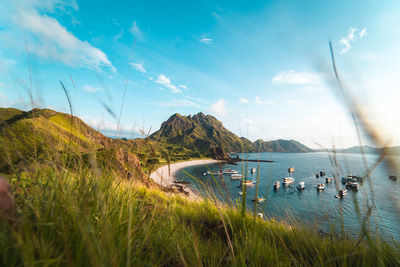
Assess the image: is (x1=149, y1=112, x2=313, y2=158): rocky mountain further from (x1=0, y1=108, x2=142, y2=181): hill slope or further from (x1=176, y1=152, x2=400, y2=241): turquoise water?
(x1=0, y1=108, x2=142, y2=181): hill slope

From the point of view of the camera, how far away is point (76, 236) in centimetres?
116

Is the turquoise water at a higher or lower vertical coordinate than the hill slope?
lower

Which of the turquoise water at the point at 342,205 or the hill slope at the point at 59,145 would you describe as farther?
the hill slope at the point at 59,145

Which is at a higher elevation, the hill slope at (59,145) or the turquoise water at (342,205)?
the hill slope at (59,145)

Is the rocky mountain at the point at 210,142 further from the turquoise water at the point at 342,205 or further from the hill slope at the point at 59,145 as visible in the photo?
the hill slope at the point at 59,145

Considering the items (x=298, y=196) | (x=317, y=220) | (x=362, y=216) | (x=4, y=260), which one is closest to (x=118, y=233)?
(x=4, y=260)

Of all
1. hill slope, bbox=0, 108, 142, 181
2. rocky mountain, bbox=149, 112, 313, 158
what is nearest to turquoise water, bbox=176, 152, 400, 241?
rocky mountain, bbox=149, 112, 313, 158

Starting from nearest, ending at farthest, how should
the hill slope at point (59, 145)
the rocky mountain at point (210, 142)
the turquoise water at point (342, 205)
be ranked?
1. the turquoise water at point (342, 205)
2. the hill slope at point (59, 145)
3. the rocky mountain at point (210, 142)

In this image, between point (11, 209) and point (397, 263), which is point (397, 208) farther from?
point (11, 209)

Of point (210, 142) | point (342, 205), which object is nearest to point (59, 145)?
point (210, 142)

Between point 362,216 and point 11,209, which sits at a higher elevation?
point 362,216

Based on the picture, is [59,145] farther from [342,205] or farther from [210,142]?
[342,205]

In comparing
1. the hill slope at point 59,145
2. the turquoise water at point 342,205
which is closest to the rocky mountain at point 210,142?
the turquoise water at point 342,205

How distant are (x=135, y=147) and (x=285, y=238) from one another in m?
3.16
